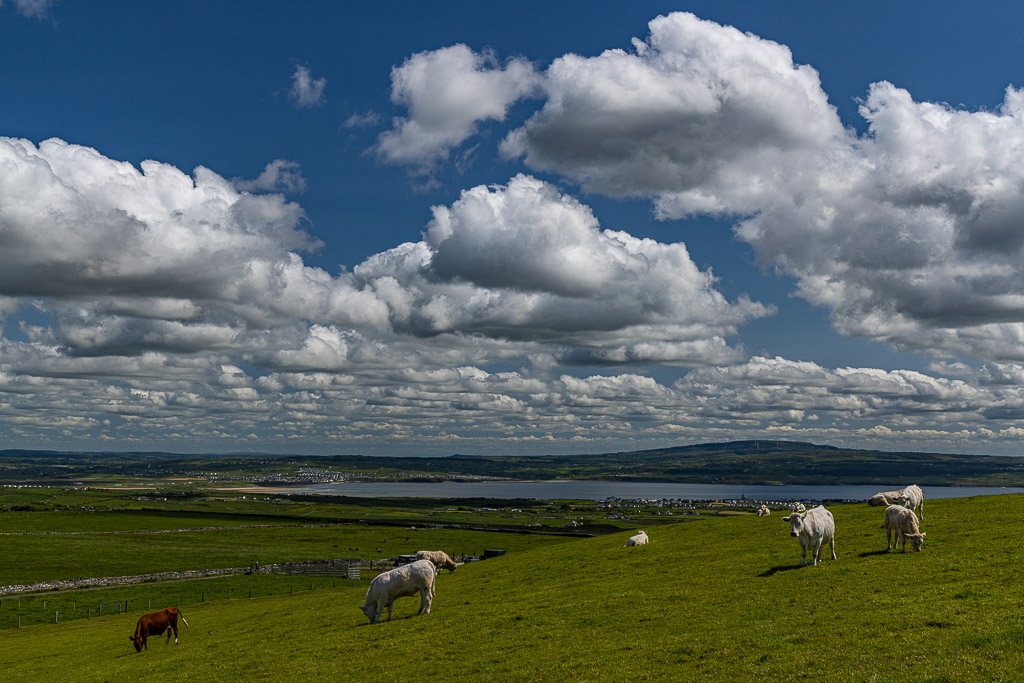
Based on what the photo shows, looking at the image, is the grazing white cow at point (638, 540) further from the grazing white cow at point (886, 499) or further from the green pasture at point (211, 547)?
the green pasture at point (211, 547)

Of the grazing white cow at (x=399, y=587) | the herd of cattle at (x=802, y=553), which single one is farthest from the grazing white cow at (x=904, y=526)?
the grazing white cow at (x=399, y=587)

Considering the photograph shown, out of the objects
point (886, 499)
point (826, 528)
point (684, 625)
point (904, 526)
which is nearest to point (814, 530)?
point (826, 528)

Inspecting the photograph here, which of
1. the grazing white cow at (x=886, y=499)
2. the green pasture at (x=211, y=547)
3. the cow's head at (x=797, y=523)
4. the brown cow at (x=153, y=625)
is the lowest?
the green pasture at (x=211, y=547)

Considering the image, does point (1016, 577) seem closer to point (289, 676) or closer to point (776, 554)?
point (776, 554)

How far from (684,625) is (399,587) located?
14.2 meters

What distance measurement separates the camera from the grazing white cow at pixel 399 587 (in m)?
31.7

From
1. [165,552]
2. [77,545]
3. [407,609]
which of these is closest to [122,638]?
[407,609]

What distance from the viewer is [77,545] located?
479ft

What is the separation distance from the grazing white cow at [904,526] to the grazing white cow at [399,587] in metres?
20.9

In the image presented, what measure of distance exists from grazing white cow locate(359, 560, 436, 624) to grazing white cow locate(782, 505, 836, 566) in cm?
1659

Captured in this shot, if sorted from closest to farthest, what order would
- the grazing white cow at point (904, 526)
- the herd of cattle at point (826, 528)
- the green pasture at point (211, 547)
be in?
1. the herd of cattle at point (826, 528)
2. the grazing white cow at point (904, 526)
3. the green pasture at point (211, 547)

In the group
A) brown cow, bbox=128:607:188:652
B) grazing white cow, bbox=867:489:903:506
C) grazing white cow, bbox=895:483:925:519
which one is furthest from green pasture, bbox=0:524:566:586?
grazing white cow, bbox=895:483:925:519

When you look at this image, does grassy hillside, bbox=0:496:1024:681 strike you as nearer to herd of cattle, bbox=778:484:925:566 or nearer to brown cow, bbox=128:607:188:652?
brown cow, bbox=128:607:188:652

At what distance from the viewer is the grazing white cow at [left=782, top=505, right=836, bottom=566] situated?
95.3ft
